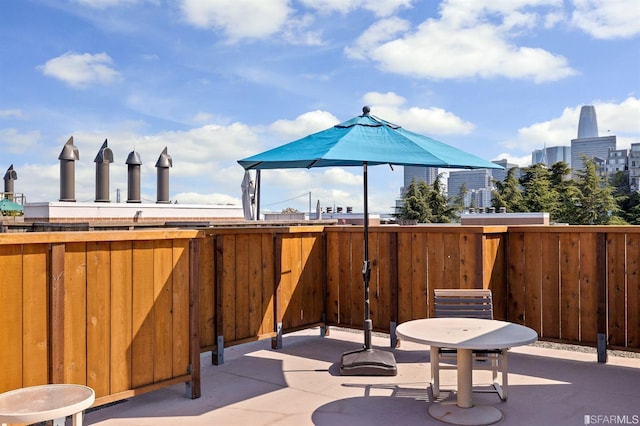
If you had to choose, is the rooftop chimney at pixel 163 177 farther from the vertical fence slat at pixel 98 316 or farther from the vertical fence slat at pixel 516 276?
the vertical fence slat at pixel 98 316

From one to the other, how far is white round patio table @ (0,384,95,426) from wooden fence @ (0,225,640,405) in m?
0.50

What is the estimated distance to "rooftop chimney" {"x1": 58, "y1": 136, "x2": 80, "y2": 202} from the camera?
18.0 m

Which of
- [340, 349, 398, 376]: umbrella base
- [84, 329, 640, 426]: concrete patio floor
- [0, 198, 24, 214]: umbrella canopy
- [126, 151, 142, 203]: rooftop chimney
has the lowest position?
[84, 329, 640, 426]: concrete patio floor

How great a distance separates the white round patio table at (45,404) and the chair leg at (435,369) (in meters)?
2.69

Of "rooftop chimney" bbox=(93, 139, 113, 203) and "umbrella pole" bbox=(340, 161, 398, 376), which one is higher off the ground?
"rooftop chimney" bbox=(93, 139, 113, 203)

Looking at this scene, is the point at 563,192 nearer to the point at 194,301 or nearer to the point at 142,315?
the point at 194,301

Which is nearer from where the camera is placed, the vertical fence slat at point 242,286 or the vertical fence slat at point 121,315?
the vertical fence slat at point 121,315

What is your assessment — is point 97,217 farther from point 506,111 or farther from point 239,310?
point 506,111

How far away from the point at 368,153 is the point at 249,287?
2127 mm

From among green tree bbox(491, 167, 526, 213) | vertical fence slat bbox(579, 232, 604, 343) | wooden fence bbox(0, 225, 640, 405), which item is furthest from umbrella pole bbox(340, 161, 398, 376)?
green tree bbox(491, 167, 526, 213)

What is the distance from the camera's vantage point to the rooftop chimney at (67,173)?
18.0 m

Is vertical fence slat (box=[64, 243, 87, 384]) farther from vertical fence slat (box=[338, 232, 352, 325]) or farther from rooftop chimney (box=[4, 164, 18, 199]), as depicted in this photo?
rooftop chimney (box=[4, 164, 18, 199])

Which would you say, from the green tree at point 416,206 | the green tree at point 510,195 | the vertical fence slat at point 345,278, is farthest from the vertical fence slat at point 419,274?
the green tree at point 416,206

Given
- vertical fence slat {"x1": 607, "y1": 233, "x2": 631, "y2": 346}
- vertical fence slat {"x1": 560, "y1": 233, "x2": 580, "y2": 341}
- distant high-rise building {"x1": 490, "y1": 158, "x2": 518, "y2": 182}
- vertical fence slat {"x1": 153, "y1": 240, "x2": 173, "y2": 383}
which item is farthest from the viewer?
distant high-rise building {"x1": 490, "y1": 158, "x2": 518, "y2": 182}
